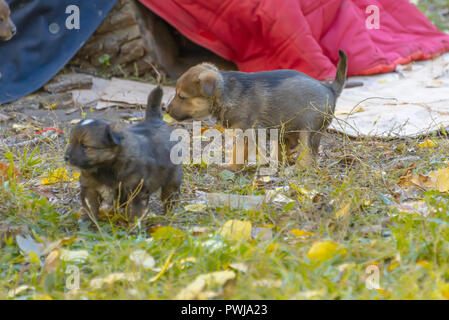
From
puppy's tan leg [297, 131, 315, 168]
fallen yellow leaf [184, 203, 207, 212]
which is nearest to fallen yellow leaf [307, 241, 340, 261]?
fallen yellow leaf [184, 203, 207, 212]

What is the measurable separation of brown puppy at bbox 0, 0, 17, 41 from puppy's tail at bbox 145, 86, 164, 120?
3.14 metres

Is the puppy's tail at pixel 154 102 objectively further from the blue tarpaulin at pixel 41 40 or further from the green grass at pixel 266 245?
the blue tarpaulin at pixel 41 40

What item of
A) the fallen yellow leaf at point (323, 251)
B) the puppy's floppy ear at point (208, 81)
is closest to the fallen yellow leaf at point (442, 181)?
the fallen yellow leaf at point (323, 251)

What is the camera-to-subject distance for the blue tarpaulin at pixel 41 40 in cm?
729

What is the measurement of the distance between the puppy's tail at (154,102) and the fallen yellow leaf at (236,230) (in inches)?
47.0

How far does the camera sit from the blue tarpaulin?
7.29 m

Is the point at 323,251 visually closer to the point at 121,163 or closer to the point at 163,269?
the point at 163,269

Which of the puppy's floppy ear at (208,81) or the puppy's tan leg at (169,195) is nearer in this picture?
the puppy's tan leg at (169,195)

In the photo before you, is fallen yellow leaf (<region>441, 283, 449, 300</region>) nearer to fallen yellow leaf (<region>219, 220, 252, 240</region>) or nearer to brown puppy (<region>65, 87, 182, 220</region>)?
fallen yellow leaf (<region>219, 220, 252, 240</region>)

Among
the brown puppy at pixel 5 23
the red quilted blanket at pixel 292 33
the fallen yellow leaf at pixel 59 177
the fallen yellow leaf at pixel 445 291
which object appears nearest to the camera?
the fallen yellow leaf at pixel 445 291

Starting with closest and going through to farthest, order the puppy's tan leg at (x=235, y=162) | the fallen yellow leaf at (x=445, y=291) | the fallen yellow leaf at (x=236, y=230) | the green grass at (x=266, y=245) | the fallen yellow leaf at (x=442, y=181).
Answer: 1. the fallen yellow leaf at (x=445, y=291)
2. the green grass at (x=266, y=245)
3. the fallen yellow leaf at (x=236, y=230)
4. the fallen yellow leaf at (x=442, y=181)
5. the puppy's tan leg at (x=235, y=162)

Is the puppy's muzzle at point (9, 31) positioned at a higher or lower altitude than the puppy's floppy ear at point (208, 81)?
higher

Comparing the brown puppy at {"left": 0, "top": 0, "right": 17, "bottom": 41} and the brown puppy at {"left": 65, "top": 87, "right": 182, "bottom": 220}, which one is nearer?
the brown puppy at {"left": 65, "top": 87, "right": 182, "bottom": 220}

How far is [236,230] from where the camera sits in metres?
3.55
